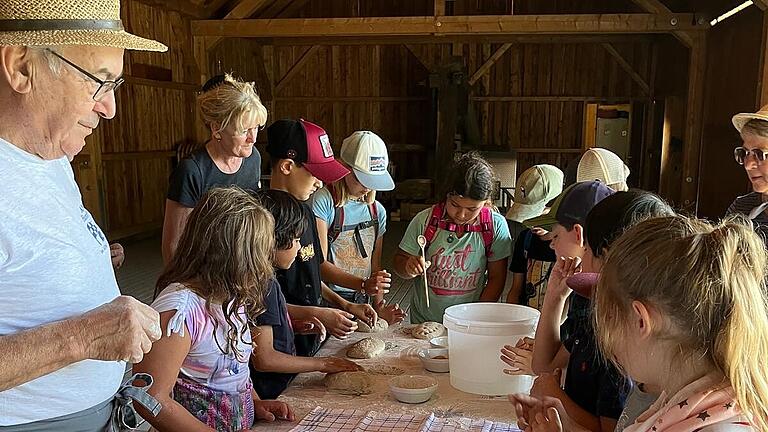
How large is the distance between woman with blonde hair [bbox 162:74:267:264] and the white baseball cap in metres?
0.40

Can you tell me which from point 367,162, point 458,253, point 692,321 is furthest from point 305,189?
point 692,321

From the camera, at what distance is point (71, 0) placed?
1040 mm

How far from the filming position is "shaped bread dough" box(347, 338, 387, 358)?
6.57ft

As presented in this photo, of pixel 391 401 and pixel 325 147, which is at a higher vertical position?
pixel 325 147

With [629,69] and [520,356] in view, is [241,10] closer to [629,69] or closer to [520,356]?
[629,69]

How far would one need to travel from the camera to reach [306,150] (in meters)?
2.34

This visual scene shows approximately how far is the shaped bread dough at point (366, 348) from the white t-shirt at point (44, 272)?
95 centimetres

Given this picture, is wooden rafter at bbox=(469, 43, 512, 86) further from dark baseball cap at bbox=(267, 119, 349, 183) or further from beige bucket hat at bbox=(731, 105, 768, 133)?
dark baseball cap at bbox=(267, 119, 349, 183)

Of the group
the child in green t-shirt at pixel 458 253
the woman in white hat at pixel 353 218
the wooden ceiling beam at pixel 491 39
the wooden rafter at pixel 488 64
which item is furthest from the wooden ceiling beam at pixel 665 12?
the woman in white hat at pixel 353 218

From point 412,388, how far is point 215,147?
4.45ft

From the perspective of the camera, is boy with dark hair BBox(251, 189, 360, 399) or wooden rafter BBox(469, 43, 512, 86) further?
wooden rafter BBox(469, 43, 512, 86)

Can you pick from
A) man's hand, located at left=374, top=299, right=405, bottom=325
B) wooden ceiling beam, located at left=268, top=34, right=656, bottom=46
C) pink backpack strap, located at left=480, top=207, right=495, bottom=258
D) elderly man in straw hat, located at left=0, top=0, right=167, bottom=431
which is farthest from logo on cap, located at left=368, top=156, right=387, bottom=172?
wooden ceiling beam, located at left=268, top=34, right=656, bottom=46

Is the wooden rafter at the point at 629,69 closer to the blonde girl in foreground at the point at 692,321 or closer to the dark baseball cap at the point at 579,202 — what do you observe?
the dark baseball cap at the point at 579,202

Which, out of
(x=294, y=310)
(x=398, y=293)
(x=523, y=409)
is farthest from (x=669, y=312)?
(x=398, y=293)
